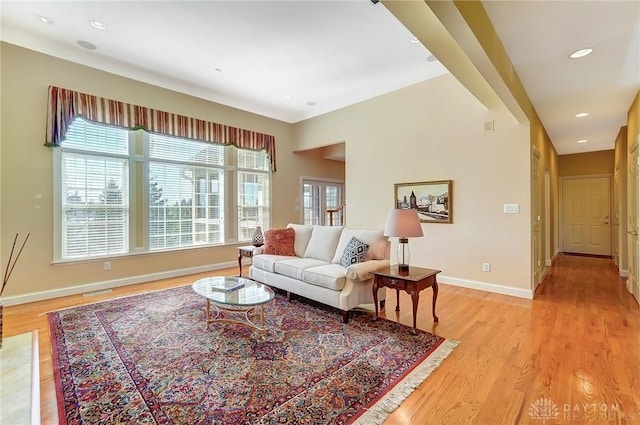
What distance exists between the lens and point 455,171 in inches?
177

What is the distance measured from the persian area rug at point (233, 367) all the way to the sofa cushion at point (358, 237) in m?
0.77

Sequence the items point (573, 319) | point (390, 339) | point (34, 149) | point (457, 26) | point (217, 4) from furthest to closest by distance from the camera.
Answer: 1. point (34, 149)
2. point (573, 319)
3. point (217, 4)
4. point (390, 339)
5. point (457, 26)

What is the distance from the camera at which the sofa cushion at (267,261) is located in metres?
3.97

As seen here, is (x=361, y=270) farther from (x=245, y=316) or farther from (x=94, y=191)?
(x=94, y=191)

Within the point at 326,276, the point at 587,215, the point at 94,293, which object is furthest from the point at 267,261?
the point at 587,215

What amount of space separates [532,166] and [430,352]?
10.3 ft

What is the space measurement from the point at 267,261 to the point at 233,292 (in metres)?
1.08

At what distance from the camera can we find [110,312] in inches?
133

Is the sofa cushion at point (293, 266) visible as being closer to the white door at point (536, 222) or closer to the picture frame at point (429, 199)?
the picture frame at point (429, 199)

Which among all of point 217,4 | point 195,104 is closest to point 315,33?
point 217,4

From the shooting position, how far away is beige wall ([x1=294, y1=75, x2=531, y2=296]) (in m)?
4.04

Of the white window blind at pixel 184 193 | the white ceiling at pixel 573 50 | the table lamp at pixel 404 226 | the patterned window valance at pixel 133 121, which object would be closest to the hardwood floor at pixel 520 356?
the table lamp at pixel 404 226

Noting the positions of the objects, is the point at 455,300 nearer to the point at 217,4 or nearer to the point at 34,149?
the point at 217,4

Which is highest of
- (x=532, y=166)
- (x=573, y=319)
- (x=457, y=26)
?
(x=457, y=26)
